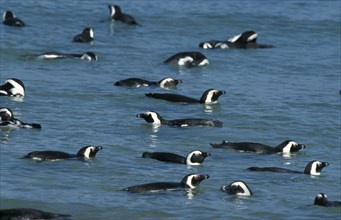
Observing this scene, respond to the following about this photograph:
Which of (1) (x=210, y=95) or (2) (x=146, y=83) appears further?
(2) (x=146, y=83)

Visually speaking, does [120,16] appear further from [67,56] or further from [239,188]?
[239,188]

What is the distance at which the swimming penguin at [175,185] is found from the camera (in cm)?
1742

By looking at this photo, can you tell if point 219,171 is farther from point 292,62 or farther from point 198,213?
point 292,62

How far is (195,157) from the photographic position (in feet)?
63.7

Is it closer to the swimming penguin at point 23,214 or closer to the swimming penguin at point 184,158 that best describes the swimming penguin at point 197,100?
the swimming penguin at point 184,158

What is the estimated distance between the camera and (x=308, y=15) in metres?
37.0

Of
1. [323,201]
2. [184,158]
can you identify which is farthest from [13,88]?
[323,201]

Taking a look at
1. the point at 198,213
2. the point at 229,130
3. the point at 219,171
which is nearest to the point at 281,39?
the point at 229,130

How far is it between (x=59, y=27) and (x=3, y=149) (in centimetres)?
1368

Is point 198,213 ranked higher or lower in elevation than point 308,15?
lower

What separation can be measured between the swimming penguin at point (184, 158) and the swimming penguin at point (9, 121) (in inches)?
98.6

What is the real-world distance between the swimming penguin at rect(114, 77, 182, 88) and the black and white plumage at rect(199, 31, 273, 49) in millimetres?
4976

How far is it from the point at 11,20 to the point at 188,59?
18.0ft

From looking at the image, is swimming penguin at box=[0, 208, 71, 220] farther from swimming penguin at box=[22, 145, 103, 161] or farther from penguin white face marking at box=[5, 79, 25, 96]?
penguin white face marking at box=[5, 79, 25, 96]
